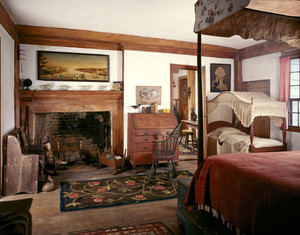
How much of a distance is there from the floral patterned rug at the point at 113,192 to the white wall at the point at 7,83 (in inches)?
51.8

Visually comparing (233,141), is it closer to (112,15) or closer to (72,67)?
(112,15)

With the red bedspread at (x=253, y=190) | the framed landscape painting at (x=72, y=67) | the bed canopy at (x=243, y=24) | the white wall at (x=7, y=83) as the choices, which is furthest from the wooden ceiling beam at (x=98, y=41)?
the red bedspread at (x=253, y=190)

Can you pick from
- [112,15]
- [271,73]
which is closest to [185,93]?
[271,73]

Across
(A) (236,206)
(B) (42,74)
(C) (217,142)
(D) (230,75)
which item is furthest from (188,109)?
(A) (236,206)

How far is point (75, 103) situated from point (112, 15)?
2.19 meters

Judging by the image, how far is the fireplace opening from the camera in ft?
18.9

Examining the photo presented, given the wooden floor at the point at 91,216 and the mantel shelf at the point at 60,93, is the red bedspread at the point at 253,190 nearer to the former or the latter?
the wooden floor at the point at 91,216

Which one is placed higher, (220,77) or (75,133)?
(220,77)

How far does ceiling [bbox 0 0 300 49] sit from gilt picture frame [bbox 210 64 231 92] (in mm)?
1603

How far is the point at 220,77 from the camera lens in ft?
22.3

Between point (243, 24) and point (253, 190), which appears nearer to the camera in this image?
point (253, 190)

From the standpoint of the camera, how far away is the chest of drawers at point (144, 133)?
17.1ft

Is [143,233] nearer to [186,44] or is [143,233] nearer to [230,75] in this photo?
[186,44]

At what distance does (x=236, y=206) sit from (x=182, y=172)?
3.24 metres
